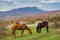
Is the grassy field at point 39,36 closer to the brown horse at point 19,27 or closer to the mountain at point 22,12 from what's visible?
the brown horse at point 19,27

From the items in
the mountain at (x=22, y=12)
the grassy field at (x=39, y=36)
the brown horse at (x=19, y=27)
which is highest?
the mountain at (x=22, y=12)

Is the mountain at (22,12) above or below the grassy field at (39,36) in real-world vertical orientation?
above

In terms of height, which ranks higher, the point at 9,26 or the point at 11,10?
the point at 11,10

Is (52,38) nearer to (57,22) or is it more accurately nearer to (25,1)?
(57,22)

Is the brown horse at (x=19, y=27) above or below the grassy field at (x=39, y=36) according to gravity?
above

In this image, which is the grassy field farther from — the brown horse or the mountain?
the mountain

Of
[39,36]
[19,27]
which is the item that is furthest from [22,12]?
[39,36]

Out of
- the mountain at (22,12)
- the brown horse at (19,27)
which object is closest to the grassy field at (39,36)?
the brown horse at (19,27)

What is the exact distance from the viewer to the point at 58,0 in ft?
8.50

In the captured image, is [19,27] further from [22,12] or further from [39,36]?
[39,36]

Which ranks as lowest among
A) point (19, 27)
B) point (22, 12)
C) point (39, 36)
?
point (39, 36)

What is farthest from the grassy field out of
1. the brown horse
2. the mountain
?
the mountain

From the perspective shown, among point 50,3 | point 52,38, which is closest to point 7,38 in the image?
point 52,38

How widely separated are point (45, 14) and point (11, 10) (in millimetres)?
554
